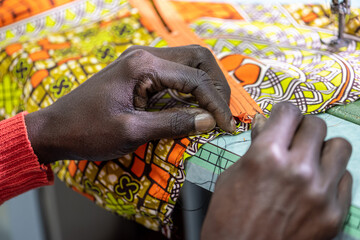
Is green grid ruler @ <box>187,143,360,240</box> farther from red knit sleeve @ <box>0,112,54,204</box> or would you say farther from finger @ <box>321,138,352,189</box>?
red knit sleeve @ <box>0,112,54,204</box>

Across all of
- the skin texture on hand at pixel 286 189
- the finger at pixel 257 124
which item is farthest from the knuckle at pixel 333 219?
the finger at pixel 257 124

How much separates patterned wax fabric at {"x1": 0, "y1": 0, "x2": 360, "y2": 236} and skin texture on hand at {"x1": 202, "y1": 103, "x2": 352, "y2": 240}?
0.16m

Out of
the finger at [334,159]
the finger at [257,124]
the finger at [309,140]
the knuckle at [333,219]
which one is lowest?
the knuckle at [333,219]

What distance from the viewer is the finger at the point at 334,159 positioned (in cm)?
51

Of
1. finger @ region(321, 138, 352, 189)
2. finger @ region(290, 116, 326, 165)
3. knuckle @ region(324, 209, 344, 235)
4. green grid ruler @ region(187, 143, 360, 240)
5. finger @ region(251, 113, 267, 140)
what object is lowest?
knuckle @ region(324, 209, 344, 235)

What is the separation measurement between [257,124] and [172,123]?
0.13 meters

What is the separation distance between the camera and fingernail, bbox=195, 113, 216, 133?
2.19 ft

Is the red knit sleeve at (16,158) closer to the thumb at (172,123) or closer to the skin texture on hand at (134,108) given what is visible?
the skin texture on hand at (134,108)

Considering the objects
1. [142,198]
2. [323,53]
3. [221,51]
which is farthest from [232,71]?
[142,198]

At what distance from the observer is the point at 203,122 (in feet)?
2.20

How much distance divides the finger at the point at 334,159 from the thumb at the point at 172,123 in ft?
0.66

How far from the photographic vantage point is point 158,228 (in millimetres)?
794

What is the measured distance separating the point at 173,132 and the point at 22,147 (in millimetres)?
286

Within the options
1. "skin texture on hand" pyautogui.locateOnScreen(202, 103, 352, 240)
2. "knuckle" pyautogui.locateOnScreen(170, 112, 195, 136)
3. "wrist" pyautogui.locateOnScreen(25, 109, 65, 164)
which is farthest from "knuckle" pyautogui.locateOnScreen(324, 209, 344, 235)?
"wrist" pyautogui.locateOnScreen(25, 109, 65, 164)
